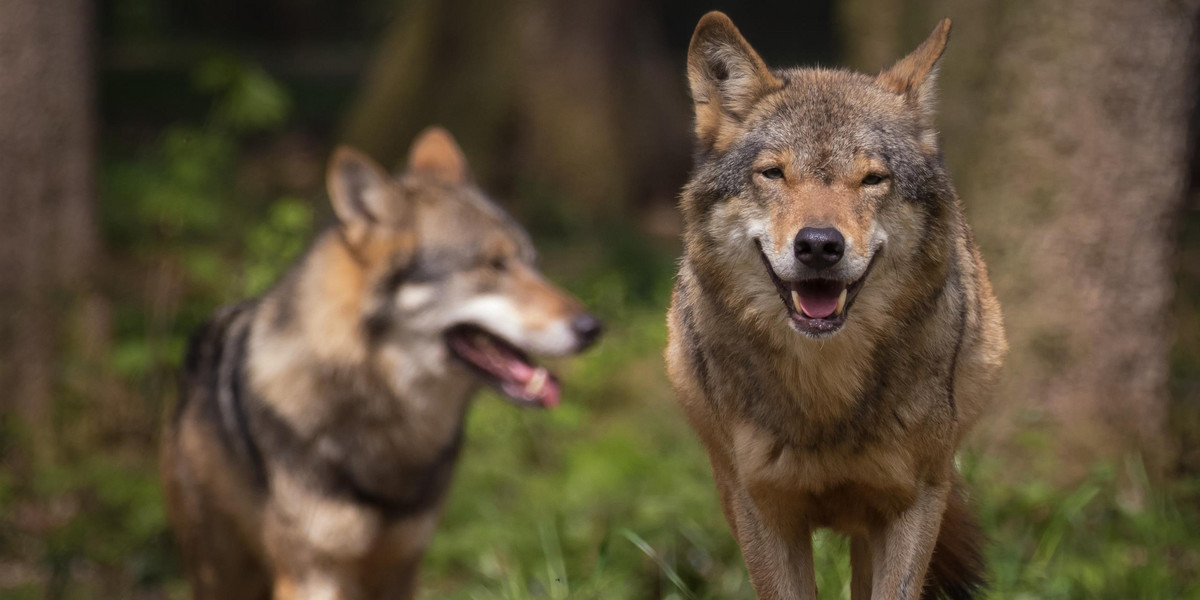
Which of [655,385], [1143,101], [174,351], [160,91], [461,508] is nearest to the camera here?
[1143,101]

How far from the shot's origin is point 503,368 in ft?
18.0

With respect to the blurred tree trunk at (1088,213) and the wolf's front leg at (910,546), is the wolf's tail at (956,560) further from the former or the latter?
the blurred tree trunk at (1088,213)

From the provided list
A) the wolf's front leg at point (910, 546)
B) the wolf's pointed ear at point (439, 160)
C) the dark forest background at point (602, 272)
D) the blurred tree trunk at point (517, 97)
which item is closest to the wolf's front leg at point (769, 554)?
the wolf's front leg at point (910, 546)

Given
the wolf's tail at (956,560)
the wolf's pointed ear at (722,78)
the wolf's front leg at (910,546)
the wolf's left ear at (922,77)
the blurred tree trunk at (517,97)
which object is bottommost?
the blurred tree trunk at (517,97)

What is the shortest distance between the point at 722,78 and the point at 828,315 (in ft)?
2.81

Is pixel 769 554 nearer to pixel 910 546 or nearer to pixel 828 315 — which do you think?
pixel 910 546

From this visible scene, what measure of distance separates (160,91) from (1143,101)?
1696 centimetres

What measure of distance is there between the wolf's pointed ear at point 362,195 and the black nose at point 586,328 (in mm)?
928

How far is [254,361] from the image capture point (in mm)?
5367

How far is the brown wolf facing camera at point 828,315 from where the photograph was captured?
3141 mm

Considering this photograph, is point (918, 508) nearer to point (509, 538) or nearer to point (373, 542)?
point (373, 542)

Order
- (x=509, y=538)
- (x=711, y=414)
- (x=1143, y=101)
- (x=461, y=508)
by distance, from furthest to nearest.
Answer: (x=461, y=508)
(x=509, y=538)
(x=1143, y=101)
(x=711, y=414)

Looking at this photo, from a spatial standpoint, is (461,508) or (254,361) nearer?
(254,361)

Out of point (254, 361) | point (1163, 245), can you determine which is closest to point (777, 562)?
point (254, 361)
